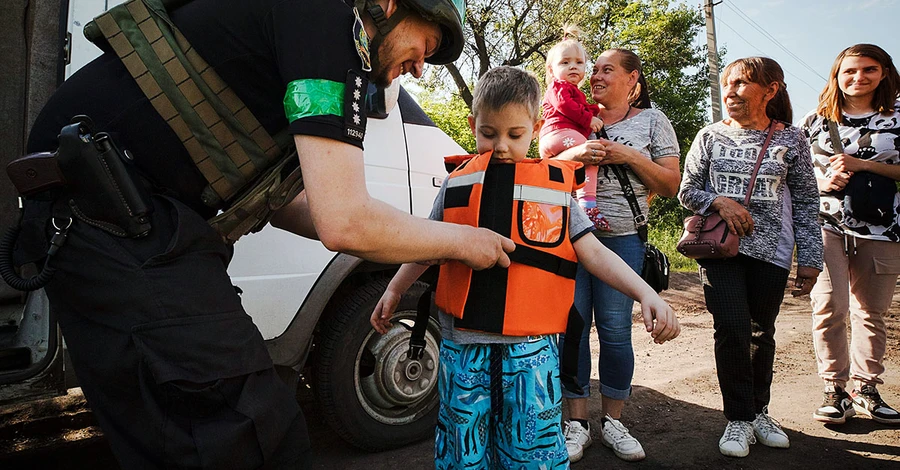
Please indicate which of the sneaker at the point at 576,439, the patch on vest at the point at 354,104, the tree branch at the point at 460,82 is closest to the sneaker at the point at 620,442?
the sneaker at the point at 576,439

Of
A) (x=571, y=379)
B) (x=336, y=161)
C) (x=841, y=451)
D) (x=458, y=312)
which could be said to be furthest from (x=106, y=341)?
(x=841, y=451)

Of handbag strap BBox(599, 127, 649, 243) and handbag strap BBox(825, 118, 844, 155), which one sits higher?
handbag strap BBox(825, 118, 844, 155)

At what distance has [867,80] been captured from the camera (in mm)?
3729

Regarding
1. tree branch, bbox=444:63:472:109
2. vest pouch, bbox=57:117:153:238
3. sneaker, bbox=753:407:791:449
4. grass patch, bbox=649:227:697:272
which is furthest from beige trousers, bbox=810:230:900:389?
tree branch, bbox=444:63:472:109

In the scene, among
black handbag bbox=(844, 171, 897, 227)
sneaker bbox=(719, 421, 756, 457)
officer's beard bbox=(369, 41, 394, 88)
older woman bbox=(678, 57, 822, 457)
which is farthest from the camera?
black handbag bbox=(844, 171, 897, 227)

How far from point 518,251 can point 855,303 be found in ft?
10.1

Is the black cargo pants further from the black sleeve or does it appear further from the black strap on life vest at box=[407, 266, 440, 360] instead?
the black strap on life vest at box=[407, 266, 440, 360]

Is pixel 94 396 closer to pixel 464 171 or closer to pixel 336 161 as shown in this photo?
pixel 336 161

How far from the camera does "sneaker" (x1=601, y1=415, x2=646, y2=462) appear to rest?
3047mm

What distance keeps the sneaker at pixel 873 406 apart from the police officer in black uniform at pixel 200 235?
359 centimetres

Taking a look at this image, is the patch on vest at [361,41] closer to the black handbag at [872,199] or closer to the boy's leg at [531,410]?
the boy's leg at [531,410]

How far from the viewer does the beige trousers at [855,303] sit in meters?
3.68

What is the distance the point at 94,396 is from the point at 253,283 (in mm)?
1330

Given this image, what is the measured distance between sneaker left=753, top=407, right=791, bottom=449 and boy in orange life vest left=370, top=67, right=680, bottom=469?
1871mm
